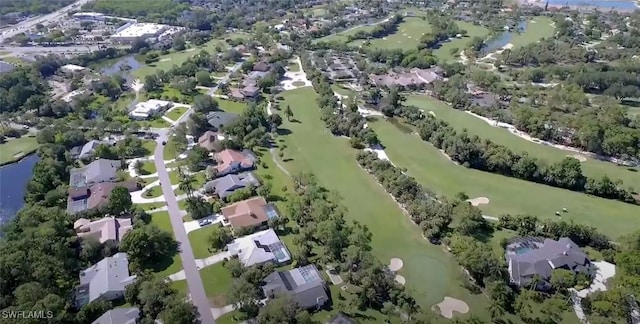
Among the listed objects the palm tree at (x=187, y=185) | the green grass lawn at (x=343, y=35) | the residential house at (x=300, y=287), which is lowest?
the residential house at (x=300, y=287)

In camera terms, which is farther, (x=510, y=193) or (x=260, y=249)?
(x=510, y=193)

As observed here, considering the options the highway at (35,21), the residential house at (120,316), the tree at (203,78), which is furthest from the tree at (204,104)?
the highway at (35,21)

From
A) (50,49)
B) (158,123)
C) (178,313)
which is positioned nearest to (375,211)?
(178,313)

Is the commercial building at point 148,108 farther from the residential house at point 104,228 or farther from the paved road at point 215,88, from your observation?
the residential house at point 104,228

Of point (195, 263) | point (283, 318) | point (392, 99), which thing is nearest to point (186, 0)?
point (392, 99)

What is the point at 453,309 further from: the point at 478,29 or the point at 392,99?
the point at 478,29

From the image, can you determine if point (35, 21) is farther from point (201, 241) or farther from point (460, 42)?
point (460, 42)
